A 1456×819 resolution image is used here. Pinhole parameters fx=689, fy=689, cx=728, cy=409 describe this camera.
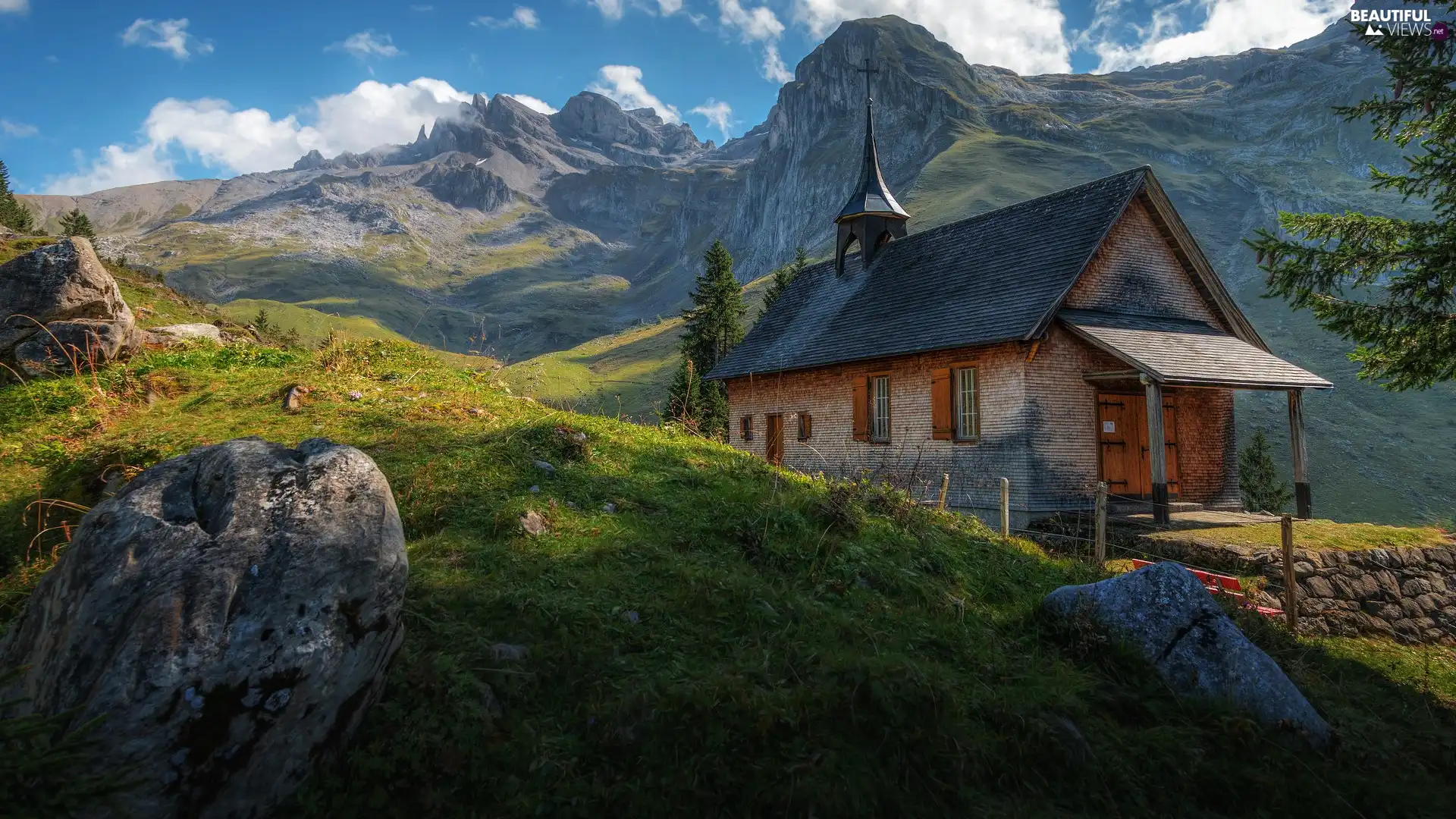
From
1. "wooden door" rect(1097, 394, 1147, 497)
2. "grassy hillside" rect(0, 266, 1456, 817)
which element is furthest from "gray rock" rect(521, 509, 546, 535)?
"wooden door" rect(1097, 394, 1147, 497)

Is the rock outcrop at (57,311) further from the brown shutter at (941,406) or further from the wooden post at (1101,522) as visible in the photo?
the brown shutter at (941,406)

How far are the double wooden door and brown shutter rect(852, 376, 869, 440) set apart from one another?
5428 mm

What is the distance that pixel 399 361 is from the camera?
12422 mm

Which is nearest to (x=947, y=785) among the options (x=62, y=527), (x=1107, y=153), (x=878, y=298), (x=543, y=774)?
(x=543, y=774)

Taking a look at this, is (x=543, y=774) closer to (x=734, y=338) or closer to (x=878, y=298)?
(x=878, y=298)

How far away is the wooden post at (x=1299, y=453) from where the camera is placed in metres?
14.8

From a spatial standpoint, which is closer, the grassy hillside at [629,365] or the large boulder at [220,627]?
the large boulder at [220,627]

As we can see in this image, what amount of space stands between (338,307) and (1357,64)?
260514 mm

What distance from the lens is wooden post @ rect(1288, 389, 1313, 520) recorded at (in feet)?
48.4

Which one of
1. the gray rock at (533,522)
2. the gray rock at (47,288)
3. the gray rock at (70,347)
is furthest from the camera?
the gray rock at (47,288)

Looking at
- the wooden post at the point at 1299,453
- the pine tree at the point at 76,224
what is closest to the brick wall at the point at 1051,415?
the wooden post at the point at 1299,453

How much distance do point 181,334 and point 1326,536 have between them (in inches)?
802

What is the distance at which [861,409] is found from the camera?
726 inches

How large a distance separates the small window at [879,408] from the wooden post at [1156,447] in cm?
603
